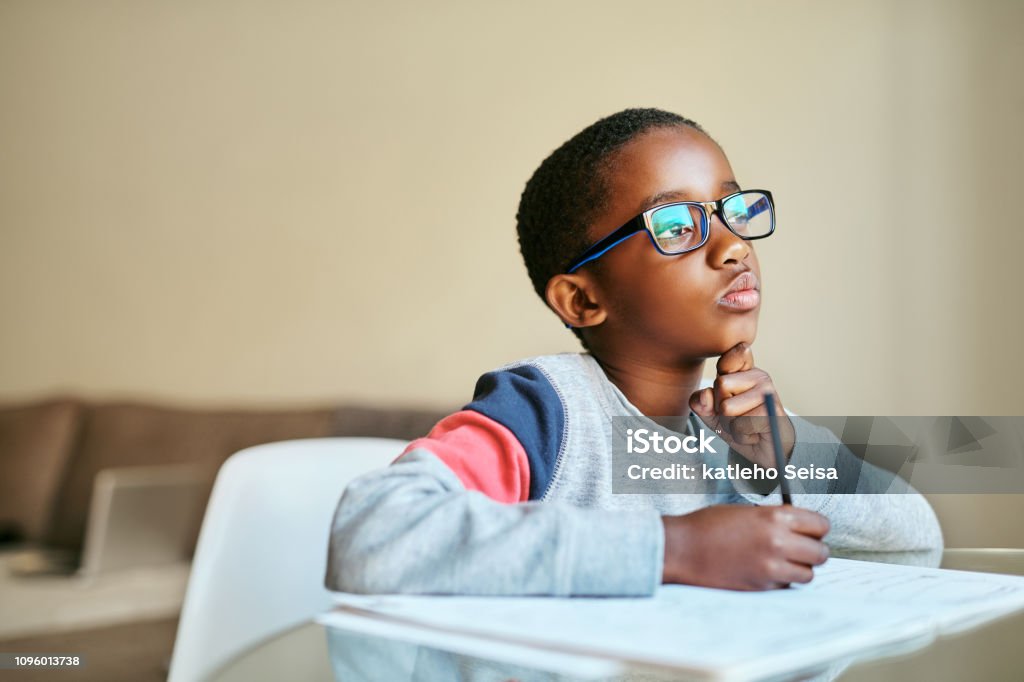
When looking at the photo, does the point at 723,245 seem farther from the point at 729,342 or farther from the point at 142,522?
the point at 142,522

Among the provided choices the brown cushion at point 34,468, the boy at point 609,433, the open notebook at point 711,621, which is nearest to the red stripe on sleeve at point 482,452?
the boy at point 609,433

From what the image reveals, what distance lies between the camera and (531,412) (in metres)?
0.73

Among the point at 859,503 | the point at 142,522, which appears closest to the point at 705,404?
the point at 859,503

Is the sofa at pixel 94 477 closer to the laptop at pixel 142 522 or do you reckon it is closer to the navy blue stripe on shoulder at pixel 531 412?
the laptop at pixel 142 522

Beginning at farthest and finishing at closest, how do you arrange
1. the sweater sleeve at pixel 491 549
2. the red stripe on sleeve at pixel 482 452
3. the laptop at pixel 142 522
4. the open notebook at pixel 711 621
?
the laptop at pixel 142 522 → the red stripe on sleeve at pixel 482 452 → the sweater sleeve at pixel 491 549 → the open notebook at pixel 711 621

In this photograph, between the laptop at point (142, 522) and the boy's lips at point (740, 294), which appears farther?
the laptop at point (142, 522)

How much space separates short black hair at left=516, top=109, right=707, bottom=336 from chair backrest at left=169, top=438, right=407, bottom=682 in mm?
287

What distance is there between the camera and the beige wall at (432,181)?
5.72 ft

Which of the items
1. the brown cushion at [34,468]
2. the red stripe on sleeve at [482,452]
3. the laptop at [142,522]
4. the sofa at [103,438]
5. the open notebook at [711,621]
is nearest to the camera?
the open notebook at [711,621]

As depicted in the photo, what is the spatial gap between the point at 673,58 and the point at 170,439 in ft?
5.47

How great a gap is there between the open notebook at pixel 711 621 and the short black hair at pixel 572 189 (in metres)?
0.42

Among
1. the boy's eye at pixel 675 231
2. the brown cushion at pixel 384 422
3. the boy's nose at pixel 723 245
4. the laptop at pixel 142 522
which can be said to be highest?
the boy's eye at pixel 675 231

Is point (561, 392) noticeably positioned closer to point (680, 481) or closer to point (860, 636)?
point (680, 481)

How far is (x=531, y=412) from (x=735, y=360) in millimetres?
200
